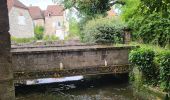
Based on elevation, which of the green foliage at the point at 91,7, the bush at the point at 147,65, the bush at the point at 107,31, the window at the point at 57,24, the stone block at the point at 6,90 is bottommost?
the bush at the point at 147,65

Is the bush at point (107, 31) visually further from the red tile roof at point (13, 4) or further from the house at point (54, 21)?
the house at point (54, 21)

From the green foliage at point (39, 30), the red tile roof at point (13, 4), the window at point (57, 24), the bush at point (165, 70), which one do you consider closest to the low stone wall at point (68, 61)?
the bush at point (165, 70)

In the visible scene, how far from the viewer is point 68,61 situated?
48.5 ft

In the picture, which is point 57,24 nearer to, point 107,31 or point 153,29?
point 107,31

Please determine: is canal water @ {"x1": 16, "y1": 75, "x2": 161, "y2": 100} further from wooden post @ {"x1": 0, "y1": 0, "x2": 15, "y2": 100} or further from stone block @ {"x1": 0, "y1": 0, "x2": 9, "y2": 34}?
stone block @ {"x1": 0, "y1": 0, "x2": 9, "y2": 34}

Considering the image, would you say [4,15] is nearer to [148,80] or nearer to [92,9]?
[148,80]

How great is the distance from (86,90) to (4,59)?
38.5 feet

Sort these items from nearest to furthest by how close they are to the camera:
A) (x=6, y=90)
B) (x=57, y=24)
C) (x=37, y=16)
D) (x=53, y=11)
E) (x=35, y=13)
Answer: (x=6, y=90) → (x=57, y=24) → (x=37, y=16) → (x=53, y=11) → (x=35, y=13)

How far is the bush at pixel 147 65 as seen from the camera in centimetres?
1288

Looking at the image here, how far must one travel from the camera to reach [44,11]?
69.2 metres

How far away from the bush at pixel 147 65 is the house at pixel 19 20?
118 ft

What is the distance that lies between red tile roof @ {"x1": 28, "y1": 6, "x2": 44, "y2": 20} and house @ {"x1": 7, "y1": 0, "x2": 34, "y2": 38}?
12.1 m

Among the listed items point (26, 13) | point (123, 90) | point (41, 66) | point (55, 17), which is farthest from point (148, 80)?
point (55, 17)

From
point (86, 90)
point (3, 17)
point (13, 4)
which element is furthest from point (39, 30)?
point (3, 17)
